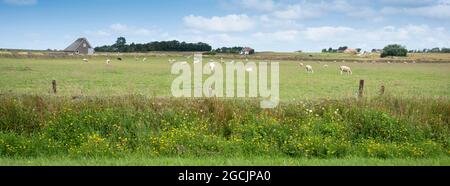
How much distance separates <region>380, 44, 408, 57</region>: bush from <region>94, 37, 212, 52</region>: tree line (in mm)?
45075

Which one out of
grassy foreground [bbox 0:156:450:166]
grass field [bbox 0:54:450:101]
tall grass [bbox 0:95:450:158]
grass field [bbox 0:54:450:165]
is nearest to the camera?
grassy foreground [bbox 0:156:450:166]

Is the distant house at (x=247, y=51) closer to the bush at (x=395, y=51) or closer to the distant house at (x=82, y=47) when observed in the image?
the bush at (x=395, y=51)

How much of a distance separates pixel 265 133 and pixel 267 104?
2427 millimetres

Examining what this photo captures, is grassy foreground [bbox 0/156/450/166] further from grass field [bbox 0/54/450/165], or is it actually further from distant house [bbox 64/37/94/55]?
distant house [bbox 64/37/94/55]

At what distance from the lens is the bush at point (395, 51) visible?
114m

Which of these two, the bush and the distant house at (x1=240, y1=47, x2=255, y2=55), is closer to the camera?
the distant house at (x1=240, y1=47, x2=255, y2=55)

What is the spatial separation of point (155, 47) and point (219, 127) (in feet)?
340

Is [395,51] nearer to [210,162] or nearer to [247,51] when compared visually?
[247,51]

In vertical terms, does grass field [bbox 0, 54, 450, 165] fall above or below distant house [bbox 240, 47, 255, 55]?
below

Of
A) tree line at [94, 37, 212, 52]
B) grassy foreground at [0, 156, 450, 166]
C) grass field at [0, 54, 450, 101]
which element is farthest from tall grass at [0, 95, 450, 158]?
tree line at [94, 37, 212, 52]

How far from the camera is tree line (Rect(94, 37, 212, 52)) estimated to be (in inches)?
4136

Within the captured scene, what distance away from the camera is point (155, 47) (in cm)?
11538
